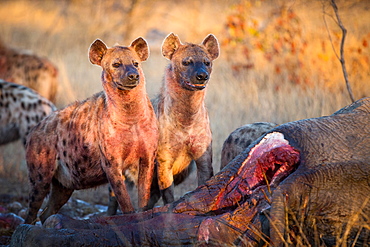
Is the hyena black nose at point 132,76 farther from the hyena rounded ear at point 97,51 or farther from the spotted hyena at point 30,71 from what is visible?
the spotted hyena at point 30,71

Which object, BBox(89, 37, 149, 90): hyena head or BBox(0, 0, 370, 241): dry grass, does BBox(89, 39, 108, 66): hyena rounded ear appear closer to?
BBox(89, 37, 149, 90): hyena head

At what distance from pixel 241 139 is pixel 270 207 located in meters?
2.26

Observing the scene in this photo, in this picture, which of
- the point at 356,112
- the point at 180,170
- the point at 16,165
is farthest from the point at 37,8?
the point at 356,112

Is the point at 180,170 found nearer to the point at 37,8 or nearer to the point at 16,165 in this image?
the point at 16,165

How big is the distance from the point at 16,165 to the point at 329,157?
20.1ft

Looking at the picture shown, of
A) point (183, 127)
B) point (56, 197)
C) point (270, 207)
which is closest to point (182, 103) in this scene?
point (183, 127)

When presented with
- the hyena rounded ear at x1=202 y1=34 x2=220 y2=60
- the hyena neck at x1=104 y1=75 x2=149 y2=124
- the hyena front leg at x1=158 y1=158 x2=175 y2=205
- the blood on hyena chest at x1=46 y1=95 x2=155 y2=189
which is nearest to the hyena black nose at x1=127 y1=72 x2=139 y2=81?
the hyena neck at x1=104 y1=75 x2=149 y2=124

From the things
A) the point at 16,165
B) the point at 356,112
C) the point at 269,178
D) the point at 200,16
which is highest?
the point at 200,16

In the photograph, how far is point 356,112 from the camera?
12.2ft

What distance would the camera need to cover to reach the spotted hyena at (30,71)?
960 cm

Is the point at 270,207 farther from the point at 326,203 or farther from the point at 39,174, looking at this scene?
the point at 39,174

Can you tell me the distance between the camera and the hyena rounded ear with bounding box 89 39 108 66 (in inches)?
195

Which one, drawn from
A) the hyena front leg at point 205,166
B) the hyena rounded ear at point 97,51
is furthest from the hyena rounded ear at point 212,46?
the hyena rounded ear at point 97,51

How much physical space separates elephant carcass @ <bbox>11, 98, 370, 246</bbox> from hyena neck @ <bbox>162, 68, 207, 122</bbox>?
1.72 m
